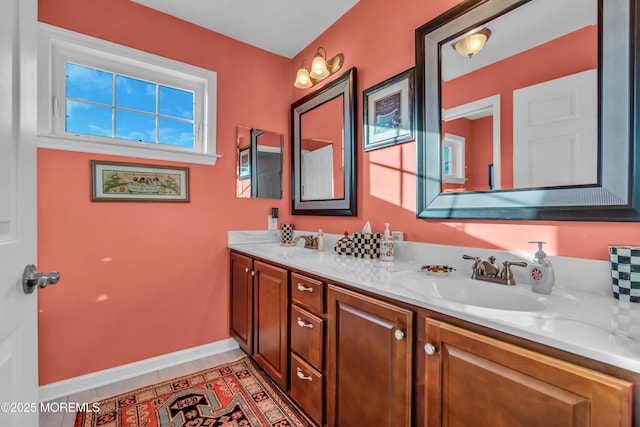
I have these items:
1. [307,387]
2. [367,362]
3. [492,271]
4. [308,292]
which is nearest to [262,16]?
[308,292]

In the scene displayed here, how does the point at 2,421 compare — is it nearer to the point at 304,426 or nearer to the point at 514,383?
the point at 514,383

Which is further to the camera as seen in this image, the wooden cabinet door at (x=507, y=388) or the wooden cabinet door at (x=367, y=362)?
the wooden cabinet door at (x=367, y=362)

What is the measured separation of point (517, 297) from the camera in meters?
1.08

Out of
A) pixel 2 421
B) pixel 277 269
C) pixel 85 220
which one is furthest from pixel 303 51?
pixel 2 421

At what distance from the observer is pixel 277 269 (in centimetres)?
169

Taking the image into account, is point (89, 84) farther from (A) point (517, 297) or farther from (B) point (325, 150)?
(A) point (517, 297)

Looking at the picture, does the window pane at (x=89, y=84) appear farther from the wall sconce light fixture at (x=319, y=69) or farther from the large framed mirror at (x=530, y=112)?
the large framed mirror at (x=530, y=112)

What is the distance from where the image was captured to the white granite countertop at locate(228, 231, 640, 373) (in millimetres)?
652

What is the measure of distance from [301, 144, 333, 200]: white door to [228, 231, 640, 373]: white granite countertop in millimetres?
689

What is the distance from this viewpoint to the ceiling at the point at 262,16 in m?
2.04

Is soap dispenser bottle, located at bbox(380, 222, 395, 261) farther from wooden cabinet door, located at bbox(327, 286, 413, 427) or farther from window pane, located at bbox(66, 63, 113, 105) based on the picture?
window pane, located at bbox(66, 63, 113, 105)

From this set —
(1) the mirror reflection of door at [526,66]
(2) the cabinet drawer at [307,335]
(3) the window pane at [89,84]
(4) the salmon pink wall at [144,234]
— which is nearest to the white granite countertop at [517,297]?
(2) the cabinet drawer at [307,335]

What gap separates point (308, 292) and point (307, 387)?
1.59 ft

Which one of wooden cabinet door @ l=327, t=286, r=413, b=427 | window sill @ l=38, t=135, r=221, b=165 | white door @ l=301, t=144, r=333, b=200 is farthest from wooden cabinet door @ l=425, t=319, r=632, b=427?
window sill @ l=38, t=135, r=221, b=165
